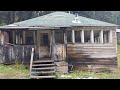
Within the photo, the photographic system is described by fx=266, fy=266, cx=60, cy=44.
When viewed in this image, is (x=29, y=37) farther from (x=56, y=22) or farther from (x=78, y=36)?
(x=78, y=36)

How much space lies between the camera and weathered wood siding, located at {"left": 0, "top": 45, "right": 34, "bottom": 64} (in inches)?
691

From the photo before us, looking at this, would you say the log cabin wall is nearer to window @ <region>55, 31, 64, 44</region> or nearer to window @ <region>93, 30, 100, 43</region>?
window @ <region>55, 31, 64, 44</region>

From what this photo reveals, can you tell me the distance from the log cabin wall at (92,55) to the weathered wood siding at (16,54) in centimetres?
292

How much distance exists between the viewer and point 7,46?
58.3 feet

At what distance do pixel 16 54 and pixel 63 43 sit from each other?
323 centimetres

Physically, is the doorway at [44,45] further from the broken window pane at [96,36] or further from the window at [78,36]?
the broken window pane at [96,36]

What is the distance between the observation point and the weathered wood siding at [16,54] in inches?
691

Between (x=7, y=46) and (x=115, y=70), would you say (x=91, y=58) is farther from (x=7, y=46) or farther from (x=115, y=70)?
(x=7, y=46)

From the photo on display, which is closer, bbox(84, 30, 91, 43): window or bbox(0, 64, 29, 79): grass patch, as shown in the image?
bbox(0, 64, 29, 79): grass patch

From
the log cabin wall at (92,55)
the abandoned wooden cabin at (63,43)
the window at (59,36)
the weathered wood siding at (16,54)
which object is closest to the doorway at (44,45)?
the abandoned wooden cabin at (63,43)

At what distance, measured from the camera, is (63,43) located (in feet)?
59.0

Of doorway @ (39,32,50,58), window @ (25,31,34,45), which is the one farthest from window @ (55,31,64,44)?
window @ (25,31,34,45)

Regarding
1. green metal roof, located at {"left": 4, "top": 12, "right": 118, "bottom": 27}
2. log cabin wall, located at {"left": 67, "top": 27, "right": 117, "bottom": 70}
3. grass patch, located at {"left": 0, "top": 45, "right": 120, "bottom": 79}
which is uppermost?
green metal roof, located at {"left": 4, "top": 12, "right": 118, "bottom": 27}
